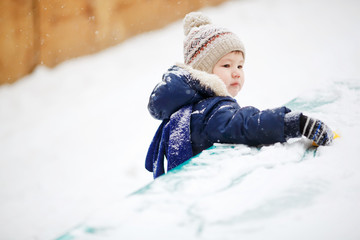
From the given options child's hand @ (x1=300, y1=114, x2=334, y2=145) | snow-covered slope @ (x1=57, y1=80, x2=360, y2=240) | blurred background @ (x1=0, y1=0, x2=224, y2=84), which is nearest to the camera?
snow-covered slope @ (x1=57, y1=80, x2=360, y2=240)

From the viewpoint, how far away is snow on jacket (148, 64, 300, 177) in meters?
0.87

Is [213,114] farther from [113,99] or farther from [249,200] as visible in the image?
[113,99]

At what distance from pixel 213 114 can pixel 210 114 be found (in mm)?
17

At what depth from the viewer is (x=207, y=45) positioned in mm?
1292

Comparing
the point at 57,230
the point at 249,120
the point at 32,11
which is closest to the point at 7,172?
the point at 57,230

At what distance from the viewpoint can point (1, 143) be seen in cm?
321

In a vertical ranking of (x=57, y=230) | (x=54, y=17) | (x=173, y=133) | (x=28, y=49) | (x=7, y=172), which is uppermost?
(x=54, y=17)


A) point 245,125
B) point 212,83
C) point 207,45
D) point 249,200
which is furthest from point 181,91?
point 249,200

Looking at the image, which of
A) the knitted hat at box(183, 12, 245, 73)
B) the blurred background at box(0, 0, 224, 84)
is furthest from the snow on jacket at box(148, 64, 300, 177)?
the blurred background at box(0, 0, 224, 84)

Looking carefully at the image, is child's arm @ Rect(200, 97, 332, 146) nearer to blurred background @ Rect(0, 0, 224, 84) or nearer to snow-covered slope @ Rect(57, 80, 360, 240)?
snow-covered slope @ Rect(57, 80, 360, 240)

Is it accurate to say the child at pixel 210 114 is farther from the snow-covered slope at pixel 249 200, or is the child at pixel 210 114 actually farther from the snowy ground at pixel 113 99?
the snowy ground at pixel 113 99

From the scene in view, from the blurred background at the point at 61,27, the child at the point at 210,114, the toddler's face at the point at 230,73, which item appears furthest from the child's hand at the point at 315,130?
the blurred background at the point at 61,27

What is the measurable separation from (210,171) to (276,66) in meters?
3.57

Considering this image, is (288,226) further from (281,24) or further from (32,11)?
(281,24)
